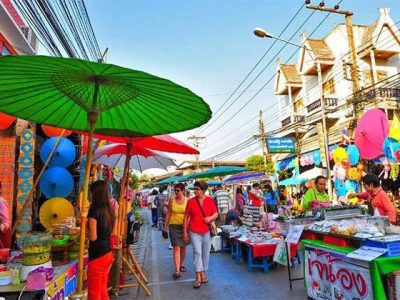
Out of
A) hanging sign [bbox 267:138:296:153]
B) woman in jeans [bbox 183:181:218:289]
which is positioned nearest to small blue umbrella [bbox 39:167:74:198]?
woman in jeans [bbox 183:181:218:289]

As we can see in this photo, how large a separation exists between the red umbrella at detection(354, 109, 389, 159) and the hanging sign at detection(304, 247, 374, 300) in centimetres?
627

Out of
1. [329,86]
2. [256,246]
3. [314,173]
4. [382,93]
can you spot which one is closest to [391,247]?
→ [256,246]

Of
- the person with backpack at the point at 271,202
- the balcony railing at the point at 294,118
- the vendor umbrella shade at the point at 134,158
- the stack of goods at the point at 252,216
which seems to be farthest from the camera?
the balcony railing at the point at 294,118

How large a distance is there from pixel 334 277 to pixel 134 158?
6.28m

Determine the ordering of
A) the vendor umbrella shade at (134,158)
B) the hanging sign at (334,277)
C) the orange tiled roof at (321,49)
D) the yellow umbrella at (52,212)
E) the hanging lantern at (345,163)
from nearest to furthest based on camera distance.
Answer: the hanging sign at (334,277)
the vendor umbrella shade at (134,158)
the yellow umbrella at (52,212)
the hanging lantern at (345,163)
the orange tiled roof at (321,49)

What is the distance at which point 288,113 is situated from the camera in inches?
1033

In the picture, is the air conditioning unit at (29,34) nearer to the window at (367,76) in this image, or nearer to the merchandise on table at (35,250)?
the merchandise on table at (35,250)

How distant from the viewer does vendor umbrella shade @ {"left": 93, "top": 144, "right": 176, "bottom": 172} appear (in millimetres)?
6358

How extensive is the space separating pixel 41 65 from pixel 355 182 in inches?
623

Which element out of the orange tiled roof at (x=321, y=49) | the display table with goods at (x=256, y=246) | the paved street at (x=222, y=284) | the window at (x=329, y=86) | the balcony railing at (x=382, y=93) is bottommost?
the paved street at (x=222, y=284)

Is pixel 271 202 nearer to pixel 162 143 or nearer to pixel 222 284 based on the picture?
pixel 222 284

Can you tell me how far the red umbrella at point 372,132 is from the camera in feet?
31.7

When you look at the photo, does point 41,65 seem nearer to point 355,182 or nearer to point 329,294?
point 329,294

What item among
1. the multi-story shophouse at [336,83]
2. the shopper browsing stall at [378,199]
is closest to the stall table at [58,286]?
the shopper browsing stall at [378,199]
